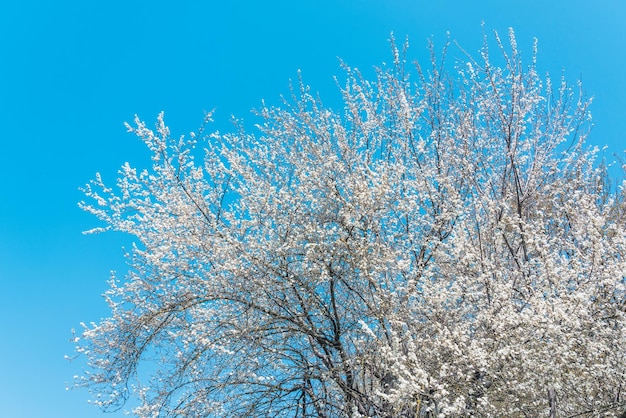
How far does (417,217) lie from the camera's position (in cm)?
852

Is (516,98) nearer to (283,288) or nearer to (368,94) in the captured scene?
(368,94)

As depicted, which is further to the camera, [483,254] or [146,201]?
[146,201]

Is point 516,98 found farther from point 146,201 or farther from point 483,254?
point 146,201

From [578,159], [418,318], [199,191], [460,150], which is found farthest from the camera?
[578,159]

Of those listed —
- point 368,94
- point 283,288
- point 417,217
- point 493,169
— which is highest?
point 368,94

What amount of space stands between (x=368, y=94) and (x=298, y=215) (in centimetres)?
276

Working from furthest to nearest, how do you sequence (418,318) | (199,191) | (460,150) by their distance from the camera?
(460,150) → (199,191) → (418,318)

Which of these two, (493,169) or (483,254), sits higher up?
(493,169)

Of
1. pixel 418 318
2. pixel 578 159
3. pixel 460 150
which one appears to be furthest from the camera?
pixel 578 159

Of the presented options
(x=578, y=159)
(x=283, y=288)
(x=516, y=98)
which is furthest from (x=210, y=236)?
(x=578, y=159)

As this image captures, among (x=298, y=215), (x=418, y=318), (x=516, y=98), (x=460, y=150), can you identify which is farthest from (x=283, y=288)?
(x=516, y=98)

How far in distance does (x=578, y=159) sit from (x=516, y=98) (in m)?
1.54

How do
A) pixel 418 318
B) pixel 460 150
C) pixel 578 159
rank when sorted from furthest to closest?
pixel 578 159 < pixel 460 150 < pixel 418 318

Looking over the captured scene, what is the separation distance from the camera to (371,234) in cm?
785
